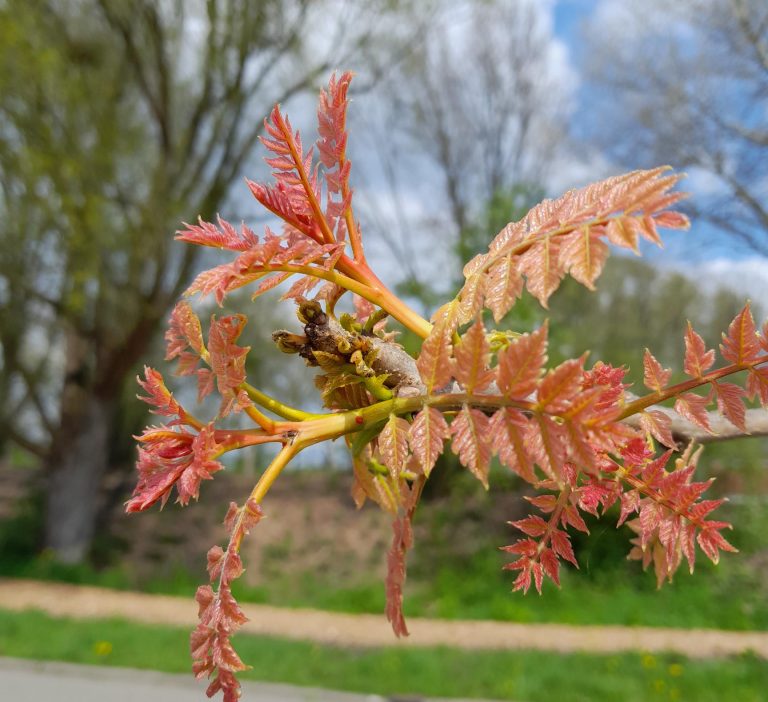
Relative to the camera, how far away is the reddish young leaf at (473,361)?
592 mm

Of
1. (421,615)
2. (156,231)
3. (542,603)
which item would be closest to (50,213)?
(156,231)

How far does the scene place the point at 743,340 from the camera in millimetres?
697

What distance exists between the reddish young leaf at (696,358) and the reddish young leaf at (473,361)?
267 millimetres

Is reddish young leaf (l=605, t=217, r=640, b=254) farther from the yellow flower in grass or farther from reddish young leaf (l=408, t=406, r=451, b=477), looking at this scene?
the yellow flower in grass

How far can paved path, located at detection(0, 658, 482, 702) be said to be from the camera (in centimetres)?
583

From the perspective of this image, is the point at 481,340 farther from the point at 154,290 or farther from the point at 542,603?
the point at 154,290

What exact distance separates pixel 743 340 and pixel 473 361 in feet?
1.00

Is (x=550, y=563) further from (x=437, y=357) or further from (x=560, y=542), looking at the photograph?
(x=437, y=357)

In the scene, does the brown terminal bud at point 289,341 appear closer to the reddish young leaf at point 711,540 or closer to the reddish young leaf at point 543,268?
the reddish young leaf at point 543,268

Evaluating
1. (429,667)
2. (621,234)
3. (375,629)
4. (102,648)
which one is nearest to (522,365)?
(621,234)

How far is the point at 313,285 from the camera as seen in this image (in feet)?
2.62

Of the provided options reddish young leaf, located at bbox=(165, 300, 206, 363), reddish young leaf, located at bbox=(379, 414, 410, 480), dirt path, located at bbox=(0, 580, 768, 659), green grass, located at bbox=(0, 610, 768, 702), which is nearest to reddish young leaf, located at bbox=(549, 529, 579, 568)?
reddish young leaf, located at bbox=(379, 414, 410, 480)

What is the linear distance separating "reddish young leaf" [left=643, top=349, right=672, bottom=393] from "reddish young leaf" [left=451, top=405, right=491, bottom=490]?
0.23 meters

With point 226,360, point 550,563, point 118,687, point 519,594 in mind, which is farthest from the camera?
point 519,594
